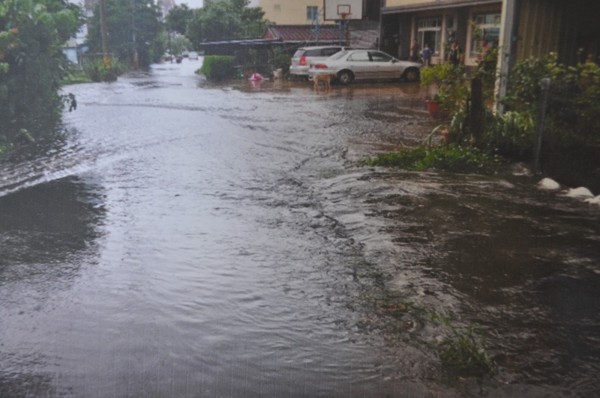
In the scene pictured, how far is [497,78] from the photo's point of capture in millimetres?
10320

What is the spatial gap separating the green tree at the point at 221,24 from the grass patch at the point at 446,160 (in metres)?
37.8

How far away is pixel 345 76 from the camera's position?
88.0 ft

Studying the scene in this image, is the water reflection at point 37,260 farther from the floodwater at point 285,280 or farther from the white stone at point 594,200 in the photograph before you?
the white stone at point 594,200

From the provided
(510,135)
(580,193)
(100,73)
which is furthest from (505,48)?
(100,73)

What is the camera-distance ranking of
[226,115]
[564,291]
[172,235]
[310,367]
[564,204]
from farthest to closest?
[226,115] < [564,204] < [172,235] < [564,291] < [310,367]

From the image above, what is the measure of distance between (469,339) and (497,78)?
741 cm

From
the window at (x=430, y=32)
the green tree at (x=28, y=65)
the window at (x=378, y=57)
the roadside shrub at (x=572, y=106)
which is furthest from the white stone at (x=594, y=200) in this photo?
the window at (x=430, y=32)

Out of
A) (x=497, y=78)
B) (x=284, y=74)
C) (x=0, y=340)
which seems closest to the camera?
(x=0, y=340)

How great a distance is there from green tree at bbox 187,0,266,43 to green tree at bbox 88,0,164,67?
404 inches

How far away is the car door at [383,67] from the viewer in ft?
88.3

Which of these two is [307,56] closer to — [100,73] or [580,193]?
[100,73]

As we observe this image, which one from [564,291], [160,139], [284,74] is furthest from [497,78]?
[284,74]

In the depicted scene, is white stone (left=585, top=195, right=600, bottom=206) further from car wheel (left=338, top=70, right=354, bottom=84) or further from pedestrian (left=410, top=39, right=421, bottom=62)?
pedestrian (left=410, top=39, right=421, bottom=62)

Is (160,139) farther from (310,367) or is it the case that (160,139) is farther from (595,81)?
(310,367)
